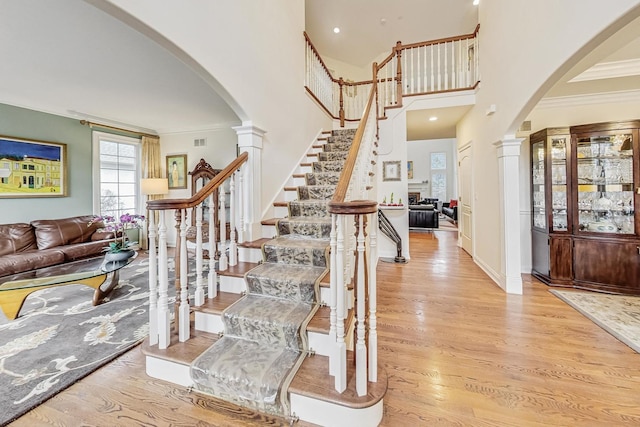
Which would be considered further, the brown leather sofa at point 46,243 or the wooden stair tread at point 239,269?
the brown leather sofa at point 46,243

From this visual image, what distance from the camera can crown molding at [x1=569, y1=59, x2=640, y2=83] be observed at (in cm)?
280

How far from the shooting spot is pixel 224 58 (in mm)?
2137

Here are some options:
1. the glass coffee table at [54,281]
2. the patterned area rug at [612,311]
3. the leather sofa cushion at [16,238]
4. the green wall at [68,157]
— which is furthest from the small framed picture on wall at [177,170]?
the patterned area rug at [612,311]

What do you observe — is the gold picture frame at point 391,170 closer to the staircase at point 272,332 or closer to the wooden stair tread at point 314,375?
the staircase at point 272,332

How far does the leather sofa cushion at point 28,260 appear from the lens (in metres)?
3.16

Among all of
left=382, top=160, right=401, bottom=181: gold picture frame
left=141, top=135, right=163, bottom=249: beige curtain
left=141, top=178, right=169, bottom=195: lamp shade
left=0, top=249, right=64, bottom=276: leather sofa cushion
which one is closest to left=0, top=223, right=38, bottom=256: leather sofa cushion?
left=0, top=249, right=64, bottom=276: leather sofa cushion

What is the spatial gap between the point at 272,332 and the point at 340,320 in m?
0.57

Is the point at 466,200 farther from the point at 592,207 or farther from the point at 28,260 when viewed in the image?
the point at 28,260

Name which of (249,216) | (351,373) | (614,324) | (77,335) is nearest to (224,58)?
A: (249,216)

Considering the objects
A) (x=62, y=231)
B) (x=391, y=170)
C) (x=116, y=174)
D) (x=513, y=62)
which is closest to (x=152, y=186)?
(x=116, y=174)

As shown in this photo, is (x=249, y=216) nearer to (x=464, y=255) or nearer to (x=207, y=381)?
(x=207, y=381)

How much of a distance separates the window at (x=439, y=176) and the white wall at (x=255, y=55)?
34.4 feet

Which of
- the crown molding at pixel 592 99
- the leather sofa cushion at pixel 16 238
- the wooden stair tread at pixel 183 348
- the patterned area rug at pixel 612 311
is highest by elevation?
the crown molding at pixel 592 99

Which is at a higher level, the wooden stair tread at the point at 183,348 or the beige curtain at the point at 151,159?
the beige curtain at the point at 151,159
